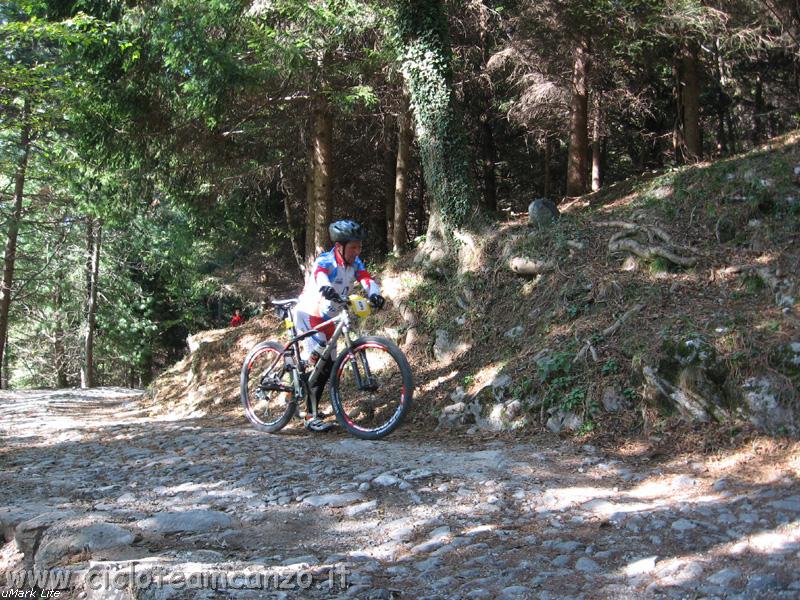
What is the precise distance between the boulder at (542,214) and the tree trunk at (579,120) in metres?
5.10

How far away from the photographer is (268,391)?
7.84m

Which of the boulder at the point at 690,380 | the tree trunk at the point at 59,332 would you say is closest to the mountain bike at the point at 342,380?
the boulder at the point at 690,380

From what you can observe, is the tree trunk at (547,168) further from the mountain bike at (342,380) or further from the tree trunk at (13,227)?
the tree trunk at (13,227)

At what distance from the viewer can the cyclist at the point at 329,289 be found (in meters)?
6.95

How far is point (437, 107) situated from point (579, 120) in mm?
5518

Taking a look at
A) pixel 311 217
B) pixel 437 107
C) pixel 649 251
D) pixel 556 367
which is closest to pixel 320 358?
pixel 556 367

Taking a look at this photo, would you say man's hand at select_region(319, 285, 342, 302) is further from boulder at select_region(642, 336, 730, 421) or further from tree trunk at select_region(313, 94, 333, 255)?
tree trunk at select_region(313, 94, 333, 255)

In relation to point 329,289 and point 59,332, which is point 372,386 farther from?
point 59,332

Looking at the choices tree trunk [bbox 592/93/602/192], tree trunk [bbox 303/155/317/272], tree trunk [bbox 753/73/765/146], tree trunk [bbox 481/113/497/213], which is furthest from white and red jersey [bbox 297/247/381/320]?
tree trunk [bbox 753/73/765/146]

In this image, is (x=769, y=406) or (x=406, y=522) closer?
(x=406, y=522)

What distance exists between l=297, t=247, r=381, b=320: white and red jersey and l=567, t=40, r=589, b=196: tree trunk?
9.18 metres

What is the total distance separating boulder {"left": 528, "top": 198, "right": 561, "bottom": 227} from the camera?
9.97m

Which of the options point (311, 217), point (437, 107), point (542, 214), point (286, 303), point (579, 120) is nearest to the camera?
point (286, 303)

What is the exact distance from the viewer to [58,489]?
17.1 ft
